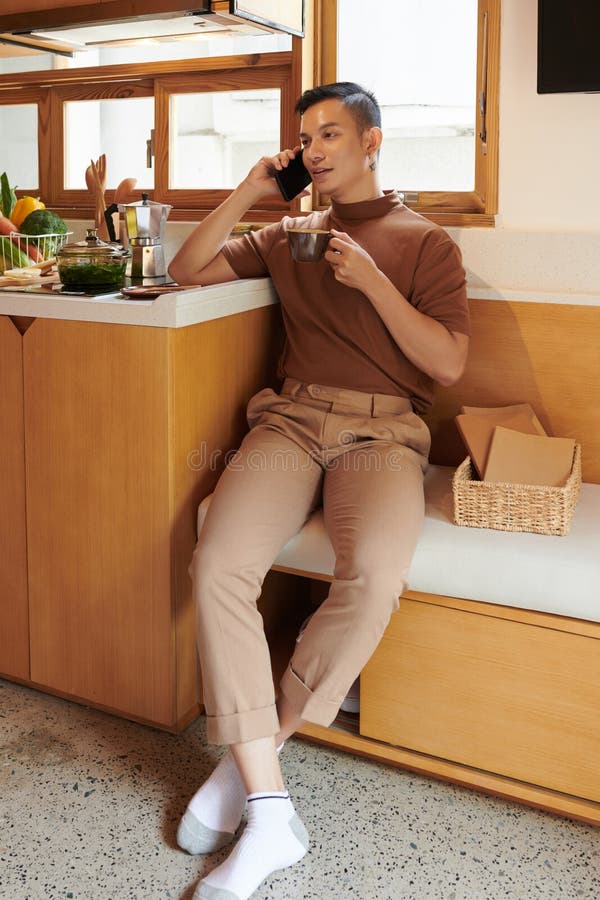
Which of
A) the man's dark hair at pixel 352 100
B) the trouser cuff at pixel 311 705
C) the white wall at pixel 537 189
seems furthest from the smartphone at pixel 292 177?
the trouser cuff at pixel 311 705

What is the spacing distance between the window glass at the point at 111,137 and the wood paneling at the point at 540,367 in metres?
1.20

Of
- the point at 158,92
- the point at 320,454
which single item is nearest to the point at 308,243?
the point at 320,454

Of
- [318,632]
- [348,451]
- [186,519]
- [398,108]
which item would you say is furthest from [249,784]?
[398,108]

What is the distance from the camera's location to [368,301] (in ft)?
6.23

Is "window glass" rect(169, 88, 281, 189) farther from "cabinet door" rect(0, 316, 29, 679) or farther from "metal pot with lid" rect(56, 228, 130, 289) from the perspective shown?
"cabinet door" rect(0, 316, 29, 679)

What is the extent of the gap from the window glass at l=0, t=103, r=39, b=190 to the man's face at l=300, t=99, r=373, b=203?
142 cm

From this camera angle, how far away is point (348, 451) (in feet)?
6.08

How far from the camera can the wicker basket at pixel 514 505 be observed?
1.65m

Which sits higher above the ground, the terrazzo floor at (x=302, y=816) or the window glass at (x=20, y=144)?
the window glass at (x=20, y=144)

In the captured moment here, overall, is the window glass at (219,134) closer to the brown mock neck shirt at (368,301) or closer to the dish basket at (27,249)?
the dish basket at (27,249)

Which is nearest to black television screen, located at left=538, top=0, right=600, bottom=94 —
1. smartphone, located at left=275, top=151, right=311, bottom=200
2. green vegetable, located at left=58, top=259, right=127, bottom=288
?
smartphone, located at left=275, top=151, right=311, bottom=200

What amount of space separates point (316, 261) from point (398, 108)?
80 centimetres

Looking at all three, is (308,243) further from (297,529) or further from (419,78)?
(419,78)

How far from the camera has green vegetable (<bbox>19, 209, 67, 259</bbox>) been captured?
232cm
